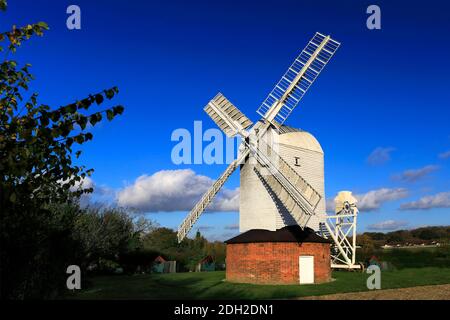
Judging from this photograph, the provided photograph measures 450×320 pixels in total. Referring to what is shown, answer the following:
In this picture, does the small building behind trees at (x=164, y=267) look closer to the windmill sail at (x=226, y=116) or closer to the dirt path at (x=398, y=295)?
the windmill sail at (x=226, y=116)

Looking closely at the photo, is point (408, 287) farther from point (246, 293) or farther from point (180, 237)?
point (180, 237)

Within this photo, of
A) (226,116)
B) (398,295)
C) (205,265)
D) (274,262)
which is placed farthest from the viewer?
(205,265)

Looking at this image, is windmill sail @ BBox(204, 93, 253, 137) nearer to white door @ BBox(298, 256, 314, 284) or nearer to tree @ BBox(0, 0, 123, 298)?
white door @ BBox(298, 256, 314, 284)

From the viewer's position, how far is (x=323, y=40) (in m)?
28.4

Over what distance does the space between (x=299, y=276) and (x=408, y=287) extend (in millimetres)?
6388

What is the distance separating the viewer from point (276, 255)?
26.7 metres

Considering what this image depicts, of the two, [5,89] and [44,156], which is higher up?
[5,89]

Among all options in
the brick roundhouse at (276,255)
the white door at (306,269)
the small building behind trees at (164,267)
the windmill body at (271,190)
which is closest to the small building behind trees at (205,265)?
the small building behind trees at (164,267)

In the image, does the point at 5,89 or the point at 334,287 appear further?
the point at 334,287

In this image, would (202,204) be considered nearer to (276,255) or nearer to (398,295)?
(276,255)

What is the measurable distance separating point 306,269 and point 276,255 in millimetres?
2267

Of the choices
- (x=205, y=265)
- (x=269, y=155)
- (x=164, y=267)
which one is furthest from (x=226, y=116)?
(x=205, y=265)

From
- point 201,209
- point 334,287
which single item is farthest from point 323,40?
point 334,287

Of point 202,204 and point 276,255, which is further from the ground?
point 202,204
